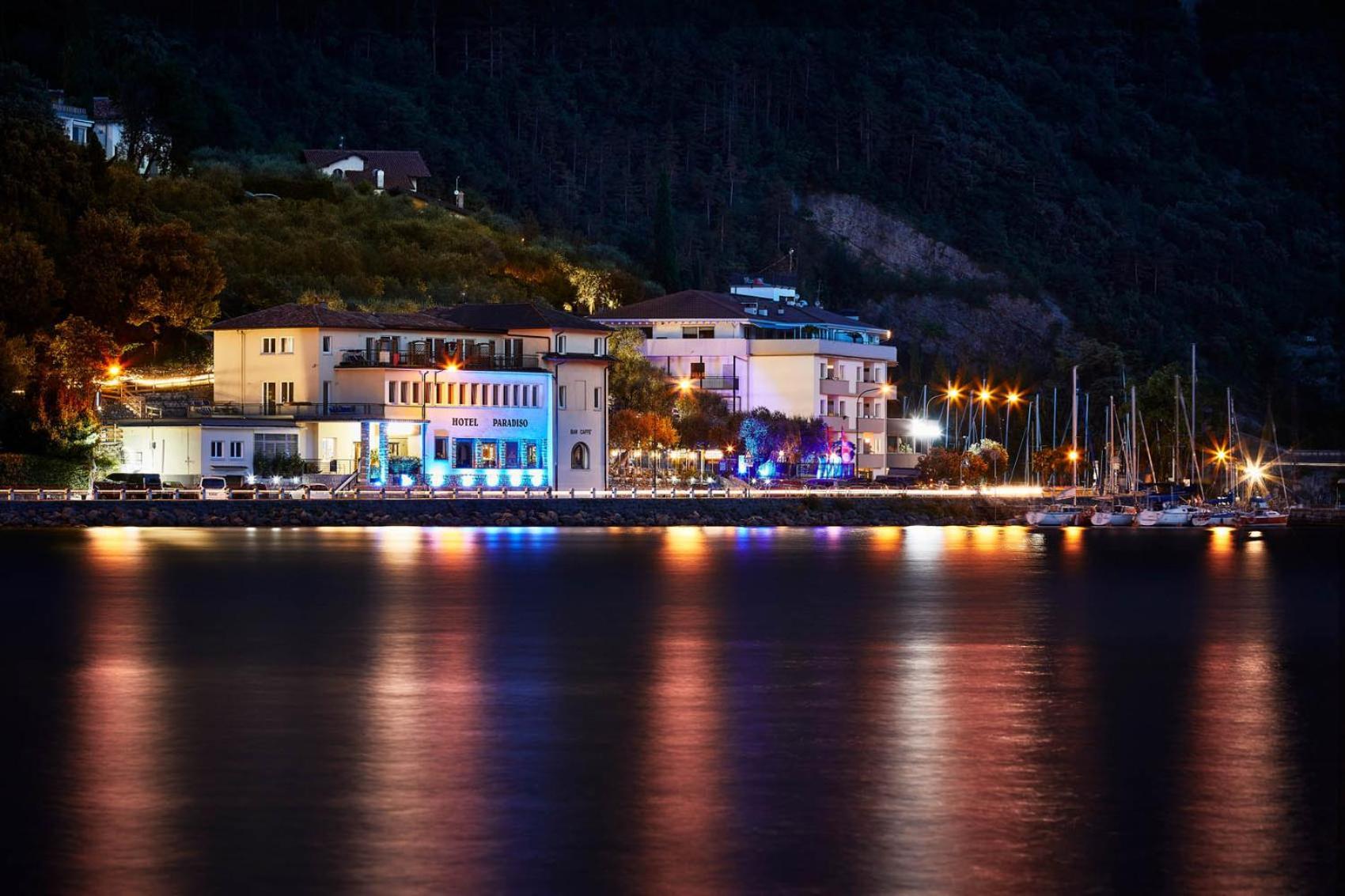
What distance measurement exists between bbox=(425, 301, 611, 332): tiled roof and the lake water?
132ft

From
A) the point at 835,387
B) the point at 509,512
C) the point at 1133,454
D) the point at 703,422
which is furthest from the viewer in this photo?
the point at 835,387

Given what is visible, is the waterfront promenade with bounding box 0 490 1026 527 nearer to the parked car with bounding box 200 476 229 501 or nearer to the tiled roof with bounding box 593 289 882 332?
the parked car with bounding box 200 476 229 501

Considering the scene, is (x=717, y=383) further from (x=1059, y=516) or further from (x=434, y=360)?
(x=434, y=360)

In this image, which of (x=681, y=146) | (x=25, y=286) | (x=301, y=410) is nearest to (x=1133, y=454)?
(x=301, y=410)

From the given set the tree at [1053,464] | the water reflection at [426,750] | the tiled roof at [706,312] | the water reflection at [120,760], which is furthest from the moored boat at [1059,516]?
the water reflection at [120,760]

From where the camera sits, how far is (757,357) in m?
114

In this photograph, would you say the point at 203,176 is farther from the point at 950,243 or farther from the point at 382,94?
the point at 950,243

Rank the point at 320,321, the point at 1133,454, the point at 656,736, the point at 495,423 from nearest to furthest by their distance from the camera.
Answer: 1. the point at 656,736
2. the point at 320,321
3. the point at 495,423
4. the point at 1133,454

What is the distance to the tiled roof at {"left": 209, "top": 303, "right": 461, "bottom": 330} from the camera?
88.8m

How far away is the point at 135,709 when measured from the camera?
28797 millimetres

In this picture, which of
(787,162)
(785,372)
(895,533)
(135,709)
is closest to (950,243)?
(787,162)

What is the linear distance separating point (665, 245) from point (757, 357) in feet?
83.1

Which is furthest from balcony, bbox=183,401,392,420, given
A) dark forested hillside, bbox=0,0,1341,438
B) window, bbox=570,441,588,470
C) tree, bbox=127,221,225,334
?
dark forested hillside, bbox=0,0,1341,438

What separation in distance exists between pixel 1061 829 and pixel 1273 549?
70506 millimetres
